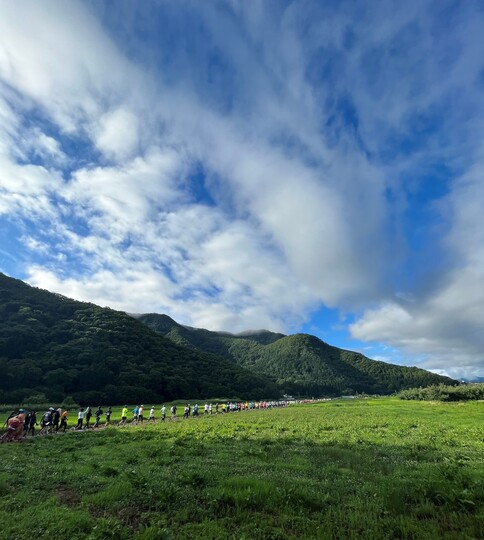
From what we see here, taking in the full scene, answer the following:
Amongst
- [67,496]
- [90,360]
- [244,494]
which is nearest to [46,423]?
[67,496]

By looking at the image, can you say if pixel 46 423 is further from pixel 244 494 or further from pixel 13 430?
pixel 244 494

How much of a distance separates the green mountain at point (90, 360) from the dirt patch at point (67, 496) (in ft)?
235

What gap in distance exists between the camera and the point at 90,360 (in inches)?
3839

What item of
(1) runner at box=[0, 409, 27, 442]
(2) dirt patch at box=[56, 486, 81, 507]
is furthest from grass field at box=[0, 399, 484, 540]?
(1) runner at box=[0, 409, 27, 442]

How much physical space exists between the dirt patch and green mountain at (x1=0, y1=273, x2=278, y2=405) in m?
71.7

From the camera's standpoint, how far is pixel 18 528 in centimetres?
847

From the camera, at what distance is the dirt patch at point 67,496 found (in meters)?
10.8

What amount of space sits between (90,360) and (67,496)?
9472 cm

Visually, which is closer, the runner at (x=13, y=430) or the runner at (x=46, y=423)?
the runner at (x=13, y=430)

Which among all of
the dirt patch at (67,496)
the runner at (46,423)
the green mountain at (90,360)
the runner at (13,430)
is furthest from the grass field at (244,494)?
the green mountain at (90,360)

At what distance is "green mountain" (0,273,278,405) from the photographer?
8306cm

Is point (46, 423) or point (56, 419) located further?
point (56, 419)

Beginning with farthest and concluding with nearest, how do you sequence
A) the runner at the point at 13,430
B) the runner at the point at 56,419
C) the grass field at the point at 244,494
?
1. the runner at the point at 56,419
2. the runner at the point at 13,430
3. the grass field at the point at 244,494

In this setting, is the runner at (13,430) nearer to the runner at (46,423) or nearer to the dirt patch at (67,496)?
the runner at (46,423)
